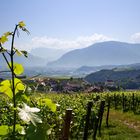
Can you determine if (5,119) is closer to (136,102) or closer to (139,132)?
(139,132)

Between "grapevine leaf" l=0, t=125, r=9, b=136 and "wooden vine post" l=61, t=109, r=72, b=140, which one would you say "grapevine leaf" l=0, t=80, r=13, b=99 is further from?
"wooden vine post" l=61, t=109, r=72, b=140

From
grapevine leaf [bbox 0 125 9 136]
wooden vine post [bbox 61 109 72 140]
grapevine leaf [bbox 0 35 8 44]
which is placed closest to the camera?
grapevine leaf [bbox 0 35 8 44]

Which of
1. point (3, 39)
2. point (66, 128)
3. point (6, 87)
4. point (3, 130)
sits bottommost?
point (66, 128)

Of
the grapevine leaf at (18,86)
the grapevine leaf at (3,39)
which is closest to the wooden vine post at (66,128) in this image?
the grapevine leaf at (18,86)

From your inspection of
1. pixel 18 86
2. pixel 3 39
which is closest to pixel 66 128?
pixel 18 86

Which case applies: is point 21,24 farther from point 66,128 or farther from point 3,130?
point 66,128

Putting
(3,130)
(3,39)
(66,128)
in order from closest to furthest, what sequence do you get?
(3,39), (3,130), (66,128)

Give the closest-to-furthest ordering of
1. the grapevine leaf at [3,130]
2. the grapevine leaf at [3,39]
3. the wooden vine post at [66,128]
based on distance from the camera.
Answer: the grapevine leaf at [3,39]
the grapevine leaf at [3,130]
the wooden vine post at [66,128]

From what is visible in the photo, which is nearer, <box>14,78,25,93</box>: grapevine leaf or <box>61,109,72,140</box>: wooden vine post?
<box>14,78,25,93</box>: grapevine leaf

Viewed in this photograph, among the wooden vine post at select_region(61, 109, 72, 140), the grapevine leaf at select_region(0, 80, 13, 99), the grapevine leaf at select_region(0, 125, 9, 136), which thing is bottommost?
the wooden vine post at select_region(61, 109, 72, 140)

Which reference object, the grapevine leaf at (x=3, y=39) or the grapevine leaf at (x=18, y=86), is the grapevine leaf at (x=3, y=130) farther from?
the grapevine leaf at (x=3, y=39)

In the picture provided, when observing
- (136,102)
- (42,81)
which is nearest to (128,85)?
(136,102)

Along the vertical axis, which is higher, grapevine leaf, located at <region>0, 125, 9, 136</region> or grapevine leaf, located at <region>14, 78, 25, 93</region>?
grapevine leaf, located at <region>14, 78, 25, 93</region>

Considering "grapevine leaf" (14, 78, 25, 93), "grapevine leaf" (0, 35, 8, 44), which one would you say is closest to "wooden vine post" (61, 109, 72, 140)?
"grapevine leaf" (14, 78, 25, 93)
